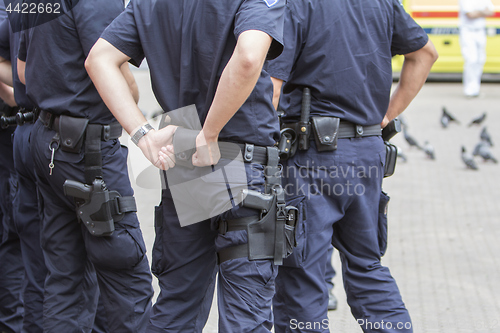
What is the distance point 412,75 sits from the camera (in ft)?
10.4

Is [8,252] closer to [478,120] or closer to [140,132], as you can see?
[140,132]

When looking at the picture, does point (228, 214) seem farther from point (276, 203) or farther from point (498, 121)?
point (498, 121)

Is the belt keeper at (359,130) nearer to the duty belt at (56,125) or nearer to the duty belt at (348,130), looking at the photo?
the duty belt at (348,130)

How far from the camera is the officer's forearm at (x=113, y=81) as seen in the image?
91.8 inches

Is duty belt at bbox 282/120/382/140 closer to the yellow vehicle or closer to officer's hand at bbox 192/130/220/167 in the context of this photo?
officer's hand at bbox 192/130/220/167

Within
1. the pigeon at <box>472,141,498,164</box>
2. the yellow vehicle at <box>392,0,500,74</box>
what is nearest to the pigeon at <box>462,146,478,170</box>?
the pigeon at <box>472,141,498,164</box>

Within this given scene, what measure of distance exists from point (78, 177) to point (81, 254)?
42 cm

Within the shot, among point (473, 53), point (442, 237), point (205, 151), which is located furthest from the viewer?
point (473, 53)

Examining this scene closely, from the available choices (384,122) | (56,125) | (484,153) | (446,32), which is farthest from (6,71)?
(446,32)

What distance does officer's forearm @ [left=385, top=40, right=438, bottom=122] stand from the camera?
3.09 meters

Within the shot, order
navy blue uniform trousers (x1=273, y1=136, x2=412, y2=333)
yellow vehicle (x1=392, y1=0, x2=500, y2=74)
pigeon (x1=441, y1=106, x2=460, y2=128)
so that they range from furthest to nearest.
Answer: yellow vehicle (x1=392, y1=0, x2=500, y2=74), pigeon (x1=441, y1=106, x2=460, y2=128), navy blue uniform trousers (x1=273, y1=136, x2=412, y2=333)

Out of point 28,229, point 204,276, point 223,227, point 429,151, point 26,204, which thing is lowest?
point 429,151

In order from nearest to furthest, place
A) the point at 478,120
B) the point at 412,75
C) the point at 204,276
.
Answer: the point at 204,276 → the point at 412,75 → the point at 478,120

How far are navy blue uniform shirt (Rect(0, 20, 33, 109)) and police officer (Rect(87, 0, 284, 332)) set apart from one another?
3.19 feet
